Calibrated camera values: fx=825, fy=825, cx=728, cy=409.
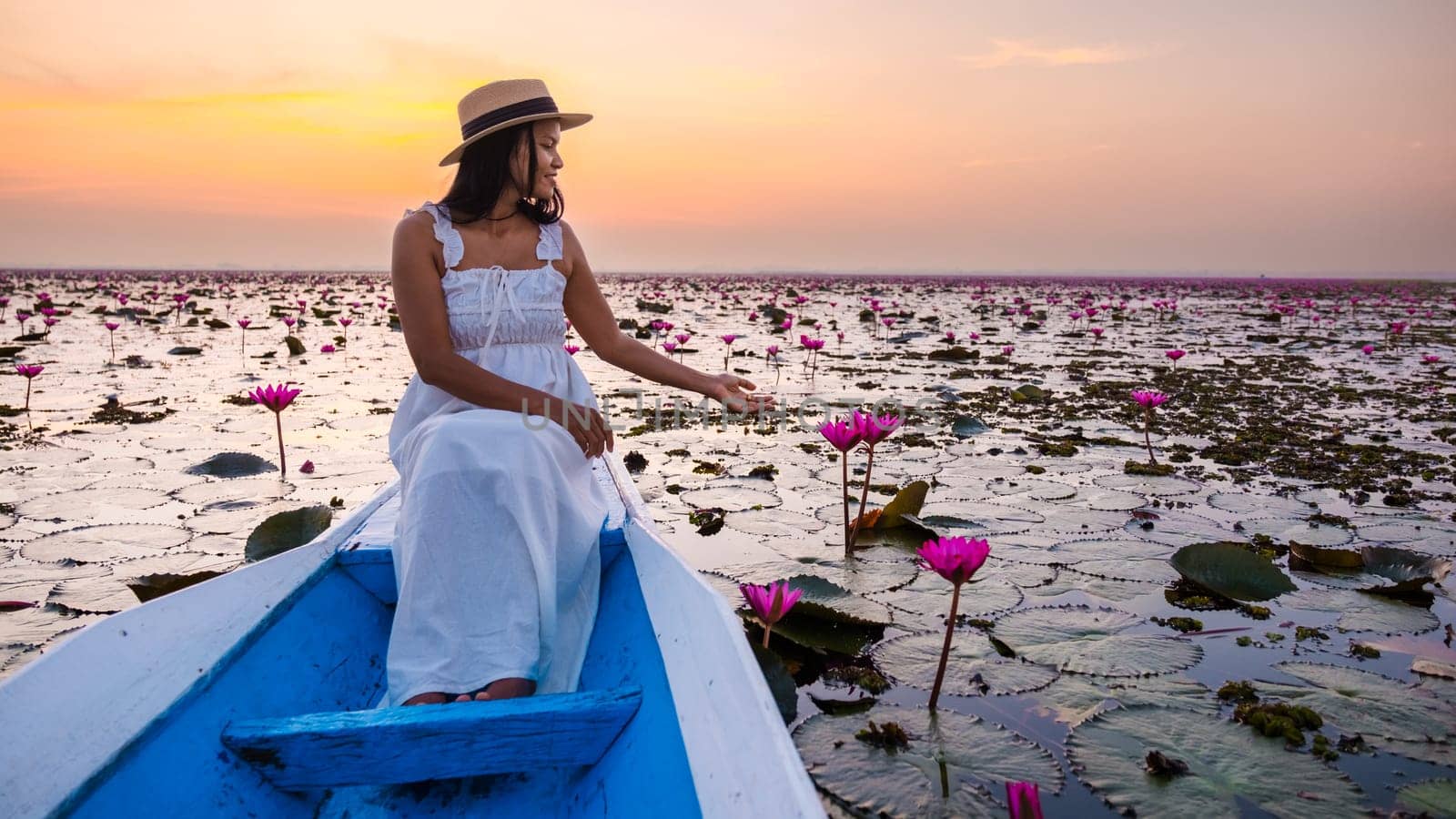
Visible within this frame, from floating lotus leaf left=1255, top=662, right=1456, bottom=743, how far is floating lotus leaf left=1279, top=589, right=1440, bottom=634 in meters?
0.37

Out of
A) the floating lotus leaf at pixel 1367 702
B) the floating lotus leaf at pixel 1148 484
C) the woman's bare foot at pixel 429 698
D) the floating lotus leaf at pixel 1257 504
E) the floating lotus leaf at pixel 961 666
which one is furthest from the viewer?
the floating lotus leaf at pixel 1148 484

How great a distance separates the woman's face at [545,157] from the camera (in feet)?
7.47

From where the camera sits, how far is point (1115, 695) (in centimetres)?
206

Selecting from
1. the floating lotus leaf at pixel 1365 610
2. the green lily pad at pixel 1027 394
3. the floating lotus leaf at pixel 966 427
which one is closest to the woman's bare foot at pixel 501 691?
the floating lotus leaf at pixel 1365 610

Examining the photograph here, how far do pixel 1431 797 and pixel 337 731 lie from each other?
2042mm

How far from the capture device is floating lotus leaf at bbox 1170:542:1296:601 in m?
2.64

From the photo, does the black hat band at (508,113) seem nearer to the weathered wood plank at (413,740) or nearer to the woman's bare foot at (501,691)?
the woman's bare foot at (501,691)

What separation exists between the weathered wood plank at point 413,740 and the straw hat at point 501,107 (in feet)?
4.83

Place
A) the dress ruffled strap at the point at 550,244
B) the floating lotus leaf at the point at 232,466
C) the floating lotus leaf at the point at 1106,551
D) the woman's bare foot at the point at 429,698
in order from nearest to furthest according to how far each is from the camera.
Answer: the woman's bare foot at the point at 429,698 < the dress ruffled strap at the point at 550,244 < the floating lotus leaf at the point at 1106,551 < the floating lotus leaf at the point at 232,466

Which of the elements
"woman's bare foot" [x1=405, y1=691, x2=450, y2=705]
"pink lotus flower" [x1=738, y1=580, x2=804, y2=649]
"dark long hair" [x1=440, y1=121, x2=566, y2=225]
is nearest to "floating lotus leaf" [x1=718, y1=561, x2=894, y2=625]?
"pink lotus flower" [x1=738, y1=580, x2=804, y2=649]

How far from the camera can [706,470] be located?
14.7ft

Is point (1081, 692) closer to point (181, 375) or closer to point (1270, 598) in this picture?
point (1270, 598)

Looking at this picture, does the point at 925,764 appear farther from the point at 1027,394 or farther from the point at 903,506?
the point at 1027,394

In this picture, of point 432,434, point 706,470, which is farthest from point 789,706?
point 706,470
